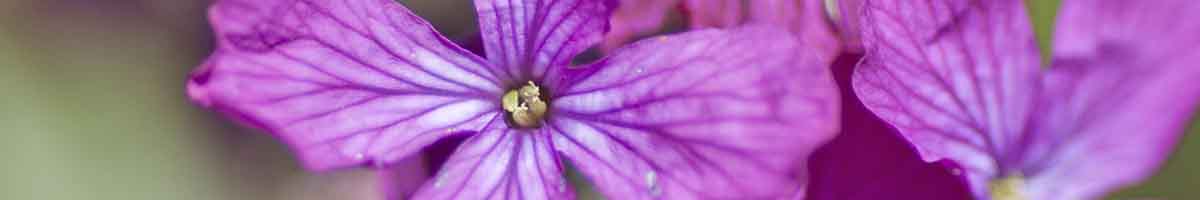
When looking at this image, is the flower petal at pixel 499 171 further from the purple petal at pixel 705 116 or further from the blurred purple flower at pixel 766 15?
the blurred purple flower at pixel 766 15

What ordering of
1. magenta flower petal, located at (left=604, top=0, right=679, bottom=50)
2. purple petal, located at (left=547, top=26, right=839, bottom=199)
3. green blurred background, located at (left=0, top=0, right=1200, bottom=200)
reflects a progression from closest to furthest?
purple petal, located at (left=547, top=26, right=839, bottom=199) < magenta flower petal, located at (left=604, top=0, right=679, bottom=50) < green blurred background, located at (left=0, top=0, right=1200, bottom=200)

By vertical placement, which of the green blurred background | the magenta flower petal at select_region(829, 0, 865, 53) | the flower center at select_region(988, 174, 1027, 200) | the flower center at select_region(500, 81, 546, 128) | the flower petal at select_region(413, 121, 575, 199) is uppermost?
the magenta flower petal at select_region(829, 0, 865, 53)

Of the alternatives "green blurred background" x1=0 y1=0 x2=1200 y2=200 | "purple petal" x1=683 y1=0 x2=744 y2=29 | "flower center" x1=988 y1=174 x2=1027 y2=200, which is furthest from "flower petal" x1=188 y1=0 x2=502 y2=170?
"green blurred background" x1=0 y1=0 x2=1200 y2=200

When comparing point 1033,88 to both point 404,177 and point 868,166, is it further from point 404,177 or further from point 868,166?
point 404,177

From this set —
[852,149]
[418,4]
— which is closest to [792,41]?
[852,149]

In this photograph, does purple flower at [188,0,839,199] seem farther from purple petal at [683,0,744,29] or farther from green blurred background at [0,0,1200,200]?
green blurred background at [0,0,1200,200]

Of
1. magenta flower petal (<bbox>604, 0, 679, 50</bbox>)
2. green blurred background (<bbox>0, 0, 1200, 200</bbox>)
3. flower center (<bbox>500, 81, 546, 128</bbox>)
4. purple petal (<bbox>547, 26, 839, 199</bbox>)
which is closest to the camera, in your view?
purple petal (<bbox>547, 26, 839, 199</bbox>)

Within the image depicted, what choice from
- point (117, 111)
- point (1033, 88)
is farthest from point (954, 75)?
point (117, 111)
